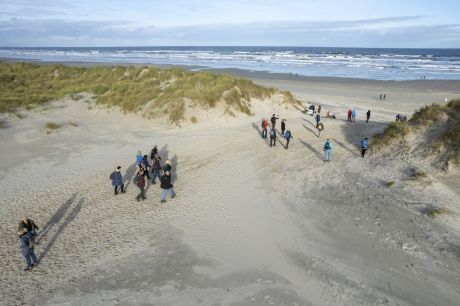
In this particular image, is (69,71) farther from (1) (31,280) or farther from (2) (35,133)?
(1) (31,280)

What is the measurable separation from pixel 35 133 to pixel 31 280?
16.2m

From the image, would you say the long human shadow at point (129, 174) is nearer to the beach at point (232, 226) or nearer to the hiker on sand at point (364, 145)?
the beach at point (232, 226)

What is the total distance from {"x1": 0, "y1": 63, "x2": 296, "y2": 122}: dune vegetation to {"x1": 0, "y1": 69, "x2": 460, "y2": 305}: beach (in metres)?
5.98

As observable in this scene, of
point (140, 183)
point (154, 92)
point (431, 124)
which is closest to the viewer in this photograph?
point (140, 183)

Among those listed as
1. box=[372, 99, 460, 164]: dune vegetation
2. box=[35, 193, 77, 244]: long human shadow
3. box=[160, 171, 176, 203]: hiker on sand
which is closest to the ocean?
box=[372, 99, 460, 164]: dune vegetation

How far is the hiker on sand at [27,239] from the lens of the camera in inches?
356

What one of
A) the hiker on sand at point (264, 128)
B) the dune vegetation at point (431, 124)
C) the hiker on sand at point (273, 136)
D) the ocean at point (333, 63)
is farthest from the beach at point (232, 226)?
the ocean at point (333, 63)

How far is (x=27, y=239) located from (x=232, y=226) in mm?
5817

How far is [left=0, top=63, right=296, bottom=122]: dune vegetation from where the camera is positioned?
1051 inches

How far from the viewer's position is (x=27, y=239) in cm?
912

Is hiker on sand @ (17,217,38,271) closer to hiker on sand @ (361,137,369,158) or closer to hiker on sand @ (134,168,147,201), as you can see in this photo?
hiker on sand @ (134,168,147,201)

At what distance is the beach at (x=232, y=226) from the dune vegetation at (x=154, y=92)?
19.6 feet

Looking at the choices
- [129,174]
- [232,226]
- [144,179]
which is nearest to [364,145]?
[232,226]

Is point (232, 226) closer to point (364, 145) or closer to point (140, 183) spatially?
point (140, 183)
